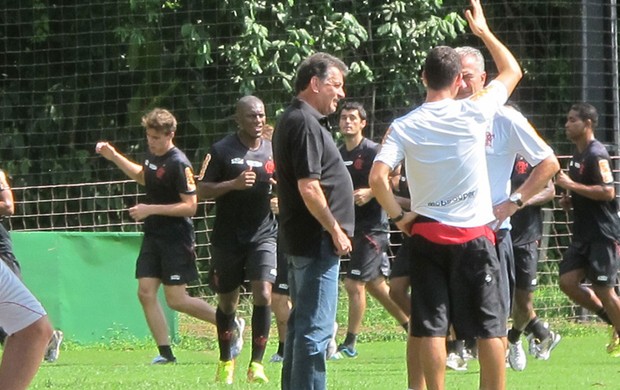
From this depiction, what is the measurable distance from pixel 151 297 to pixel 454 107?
5307 mm

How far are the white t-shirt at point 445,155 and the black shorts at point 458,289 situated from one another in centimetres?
16

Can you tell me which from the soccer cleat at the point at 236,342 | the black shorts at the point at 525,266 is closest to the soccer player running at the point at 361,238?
the soccer cleat at the point at 236,342

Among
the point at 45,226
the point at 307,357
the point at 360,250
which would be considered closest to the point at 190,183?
the point at 360,250

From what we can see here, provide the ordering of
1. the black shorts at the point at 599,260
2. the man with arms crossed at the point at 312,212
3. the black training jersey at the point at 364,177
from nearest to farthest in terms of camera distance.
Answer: the man with arms crossed at the point at 312,212, the black shorts at the point at 599,260, the black training jersey at the point at 364,177

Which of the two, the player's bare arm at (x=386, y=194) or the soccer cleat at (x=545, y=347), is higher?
the player's bare arm at (x=386, y=194)

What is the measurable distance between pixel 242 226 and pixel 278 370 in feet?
4.21

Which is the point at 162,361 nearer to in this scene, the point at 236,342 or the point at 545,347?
the point at 236,342

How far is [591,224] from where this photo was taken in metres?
12.4

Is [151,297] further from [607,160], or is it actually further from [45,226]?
[45,226]

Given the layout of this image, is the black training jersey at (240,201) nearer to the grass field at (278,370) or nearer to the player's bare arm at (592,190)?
the grass field at (278,370)

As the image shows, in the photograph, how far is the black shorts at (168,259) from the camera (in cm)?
1170

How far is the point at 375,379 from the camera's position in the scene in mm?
9922

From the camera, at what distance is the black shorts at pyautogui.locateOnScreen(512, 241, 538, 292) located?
11333 mm

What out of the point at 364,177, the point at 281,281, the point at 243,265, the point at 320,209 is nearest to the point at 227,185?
the point at 243,265
